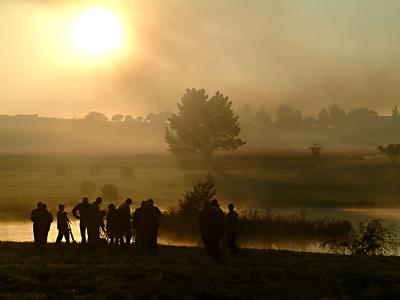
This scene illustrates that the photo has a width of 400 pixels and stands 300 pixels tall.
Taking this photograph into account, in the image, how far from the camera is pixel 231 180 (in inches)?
3359

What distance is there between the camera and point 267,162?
106562 mm

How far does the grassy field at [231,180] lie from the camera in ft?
221

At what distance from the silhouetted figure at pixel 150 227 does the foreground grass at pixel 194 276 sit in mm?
702

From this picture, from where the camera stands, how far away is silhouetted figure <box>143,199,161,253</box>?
26.1 meters

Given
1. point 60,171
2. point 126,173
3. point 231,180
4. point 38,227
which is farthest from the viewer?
point 60,171

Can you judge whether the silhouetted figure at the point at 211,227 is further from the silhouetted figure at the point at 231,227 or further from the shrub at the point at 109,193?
the shrub at the point at 109,193

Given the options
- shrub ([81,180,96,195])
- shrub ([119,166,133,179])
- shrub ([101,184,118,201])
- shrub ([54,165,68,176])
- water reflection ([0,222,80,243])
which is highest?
shrub ([54,165,68,176])

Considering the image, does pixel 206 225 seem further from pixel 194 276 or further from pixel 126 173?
pixel 126 173

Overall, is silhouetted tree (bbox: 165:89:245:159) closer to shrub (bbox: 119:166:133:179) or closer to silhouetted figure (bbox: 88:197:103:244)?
shrub (bbox: 119:166:133:179)

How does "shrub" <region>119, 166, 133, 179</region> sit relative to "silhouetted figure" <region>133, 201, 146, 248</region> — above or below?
above

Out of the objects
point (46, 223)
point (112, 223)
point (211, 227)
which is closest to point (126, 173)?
point (46, 223)

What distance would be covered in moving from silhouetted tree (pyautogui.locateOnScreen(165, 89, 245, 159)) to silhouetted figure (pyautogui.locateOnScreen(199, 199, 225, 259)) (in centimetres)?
7279

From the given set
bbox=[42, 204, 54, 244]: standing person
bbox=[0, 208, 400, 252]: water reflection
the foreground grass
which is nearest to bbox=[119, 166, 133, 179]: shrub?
bbox=[0, 208, 400, 252]: water reflection

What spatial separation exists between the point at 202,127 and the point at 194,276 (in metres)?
80.0
